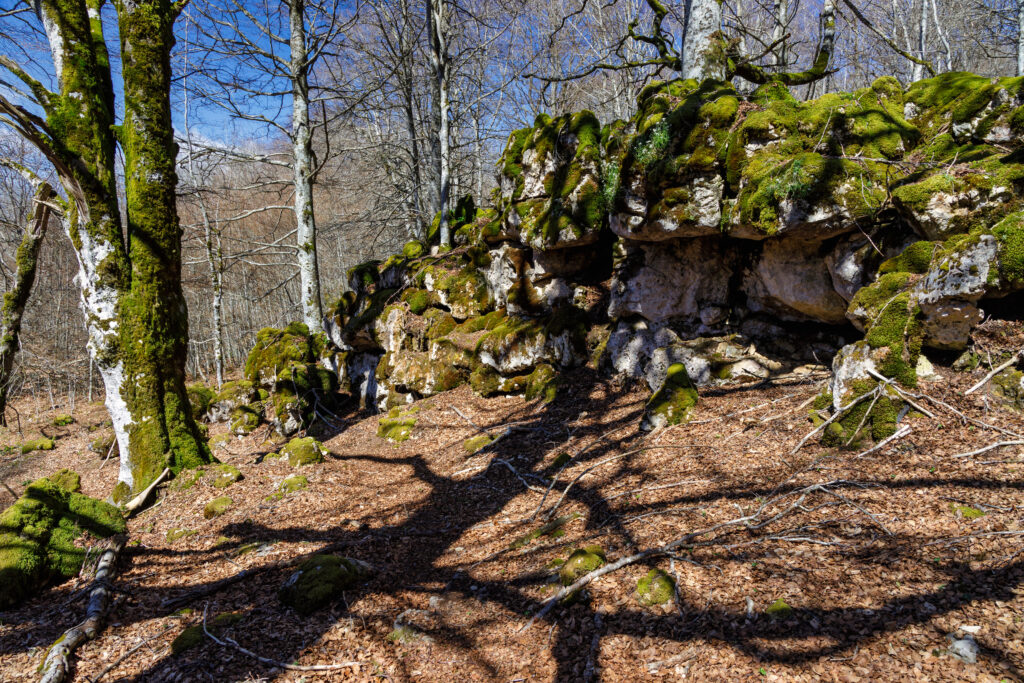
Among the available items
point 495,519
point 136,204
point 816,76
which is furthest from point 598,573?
point 816,76

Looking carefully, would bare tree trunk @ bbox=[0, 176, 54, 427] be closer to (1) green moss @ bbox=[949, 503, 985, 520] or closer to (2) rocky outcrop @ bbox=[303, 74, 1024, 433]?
(2) rocky outcrop @ bbox=[303, 74, 1024, 433]

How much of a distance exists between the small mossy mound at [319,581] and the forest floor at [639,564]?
0.29ft

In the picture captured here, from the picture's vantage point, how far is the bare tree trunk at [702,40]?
764 centimetres

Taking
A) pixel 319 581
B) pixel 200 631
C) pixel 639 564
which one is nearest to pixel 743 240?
pixel 639 564

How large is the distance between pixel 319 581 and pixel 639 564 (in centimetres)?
Result: 270

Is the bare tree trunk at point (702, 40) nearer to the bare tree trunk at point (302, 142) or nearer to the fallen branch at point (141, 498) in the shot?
the bare tree trunk at point (302, 142)

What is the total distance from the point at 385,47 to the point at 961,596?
61.6 ft

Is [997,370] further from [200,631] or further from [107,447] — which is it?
[107,447]

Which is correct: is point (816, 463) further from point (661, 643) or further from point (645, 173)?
point (645, 173)

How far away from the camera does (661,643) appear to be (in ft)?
9.95

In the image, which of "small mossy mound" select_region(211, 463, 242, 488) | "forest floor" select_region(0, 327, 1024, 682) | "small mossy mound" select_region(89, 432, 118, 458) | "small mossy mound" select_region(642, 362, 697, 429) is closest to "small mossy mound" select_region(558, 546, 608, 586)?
"forest floor" select_region(0, 327, 1024, 682)

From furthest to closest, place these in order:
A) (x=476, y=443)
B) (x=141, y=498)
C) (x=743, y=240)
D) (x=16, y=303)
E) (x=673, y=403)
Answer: (x=476, y=443) → (x=743, y=240) → (x=673, y=403) → (x=141, y=498) → (x=16, y=303)

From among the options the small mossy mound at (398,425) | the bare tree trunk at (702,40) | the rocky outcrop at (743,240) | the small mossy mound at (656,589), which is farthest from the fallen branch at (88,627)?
the bare tree trunk at (702,40)

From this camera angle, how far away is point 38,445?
44.2 ft
